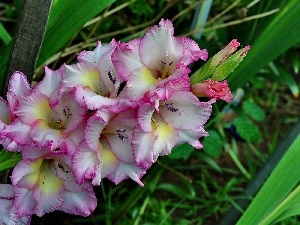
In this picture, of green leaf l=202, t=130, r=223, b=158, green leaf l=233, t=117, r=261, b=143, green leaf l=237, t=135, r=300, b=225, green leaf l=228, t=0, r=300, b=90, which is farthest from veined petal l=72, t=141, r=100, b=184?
green leaf l=233, t=117, r=261, b=143

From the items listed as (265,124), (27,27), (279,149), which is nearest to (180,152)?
(279,149)

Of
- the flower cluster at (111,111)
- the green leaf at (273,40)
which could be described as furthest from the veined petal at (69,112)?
the green leaf at (273,40)

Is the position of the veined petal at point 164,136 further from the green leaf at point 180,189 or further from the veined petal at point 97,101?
the green leaf at point 180,189

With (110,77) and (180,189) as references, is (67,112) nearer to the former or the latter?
(110,77)

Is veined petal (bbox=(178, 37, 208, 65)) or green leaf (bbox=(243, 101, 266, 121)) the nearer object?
veined petal (bbox=(178, 37, 208, 65))

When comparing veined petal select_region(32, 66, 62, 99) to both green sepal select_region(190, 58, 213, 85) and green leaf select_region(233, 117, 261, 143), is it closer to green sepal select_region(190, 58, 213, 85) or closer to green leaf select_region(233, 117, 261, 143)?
green sepal select_region(190, 58, 213, 85)
